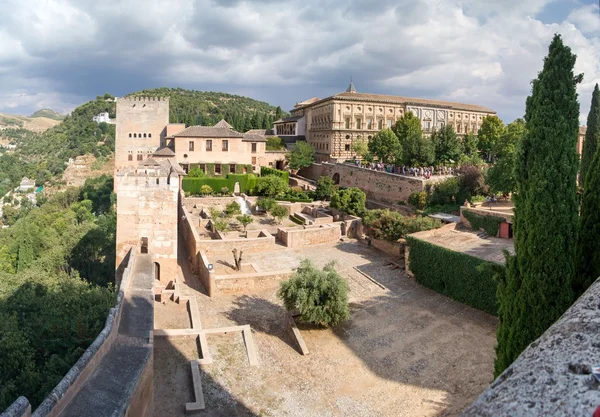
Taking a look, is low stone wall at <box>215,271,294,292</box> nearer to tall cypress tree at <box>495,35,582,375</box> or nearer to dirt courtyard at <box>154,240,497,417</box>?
dirt courtyard at <box>154,240,497,417</box>

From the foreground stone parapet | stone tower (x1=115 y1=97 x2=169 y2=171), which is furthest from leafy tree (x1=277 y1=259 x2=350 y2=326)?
stone tower (x1=115 y1=97 x2=169 y2=171)

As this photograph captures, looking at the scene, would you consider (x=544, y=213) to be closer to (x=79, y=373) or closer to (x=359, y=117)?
(x=79, y=373)

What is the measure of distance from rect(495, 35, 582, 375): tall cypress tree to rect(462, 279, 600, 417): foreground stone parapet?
6.07 metres

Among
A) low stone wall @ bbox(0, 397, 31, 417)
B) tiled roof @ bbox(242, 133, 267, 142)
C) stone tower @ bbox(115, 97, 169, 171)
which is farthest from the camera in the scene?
stone tower @ bbox(115, 97, 169, 171)

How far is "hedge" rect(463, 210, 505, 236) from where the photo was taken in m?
21.5

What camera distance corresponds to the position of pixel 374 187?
36.8 meters

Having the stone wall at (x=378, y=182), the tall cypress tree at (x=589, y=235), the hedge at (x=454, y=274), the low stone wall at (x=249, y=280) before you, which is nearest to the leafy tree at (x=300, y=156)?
the stone wall at (x=378, y=182)

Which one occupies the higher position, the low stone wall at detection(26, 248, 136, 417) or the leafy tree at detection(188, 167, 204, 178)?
the leafy tree at detection(188, 167, 204, 178)

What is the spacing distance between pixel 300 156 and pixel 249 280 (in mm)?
30861

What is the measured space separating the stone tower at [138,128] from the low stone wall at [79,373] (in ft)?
123

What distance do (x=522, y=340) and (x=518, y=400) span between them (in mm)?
6740

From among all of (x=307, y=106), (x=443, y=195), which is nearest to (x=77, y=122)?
(x=307, y=106)

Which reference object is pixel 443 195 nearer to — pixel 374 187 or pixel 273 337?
pixel 374 187

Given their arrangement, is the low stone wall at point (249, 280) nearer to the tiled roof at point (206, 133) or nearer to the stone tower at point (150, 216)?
the stone tower at point (150, 216)
